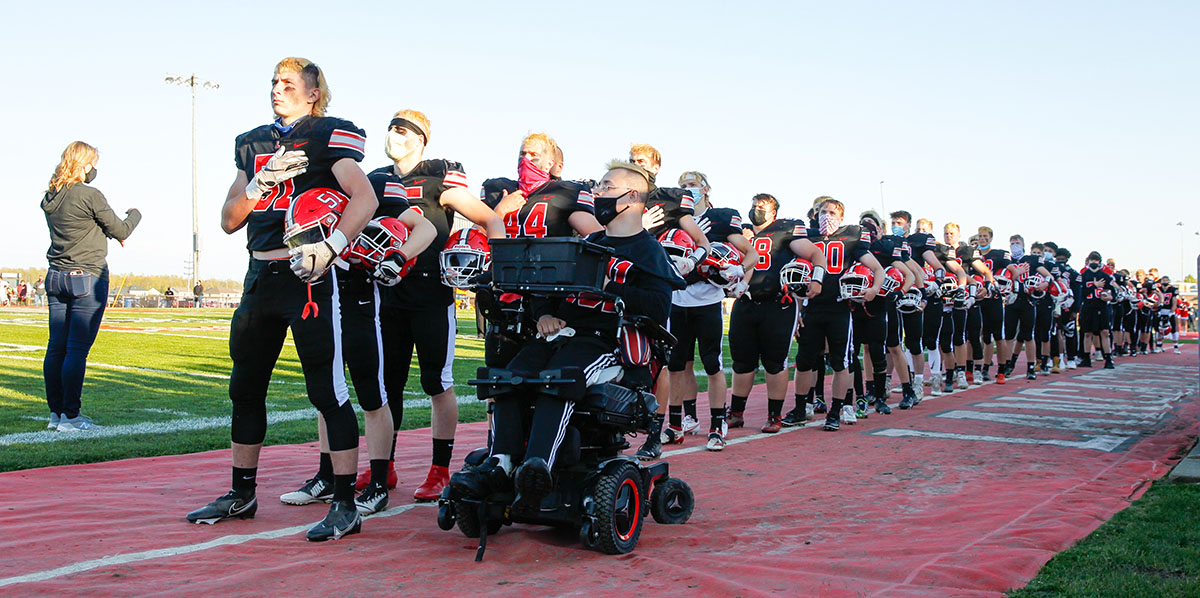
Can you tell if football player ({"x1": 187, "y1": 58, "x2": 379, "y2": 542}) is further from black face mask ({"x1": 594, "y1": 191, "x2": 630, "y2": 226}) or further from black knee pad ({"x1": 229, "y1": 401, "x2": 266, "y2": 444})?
black face mask ({"x1": 594, "y1": 191, "x2": 630, "y2": 226})

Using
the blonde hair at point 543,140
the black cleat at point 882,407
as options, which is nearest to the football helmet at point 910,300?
the black cleat at point 882,407

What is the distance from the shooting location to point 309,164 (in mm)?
4766

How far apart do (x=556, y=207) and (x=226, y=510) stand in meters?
2.34

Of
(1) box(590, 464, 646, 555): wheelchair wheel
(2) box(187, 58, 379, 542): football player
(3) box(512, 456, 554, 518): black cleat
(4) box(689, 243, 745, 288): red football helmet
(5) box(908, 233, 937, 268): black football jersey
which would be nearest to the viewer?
(3) box(512, 456, 554, 518): black cleat

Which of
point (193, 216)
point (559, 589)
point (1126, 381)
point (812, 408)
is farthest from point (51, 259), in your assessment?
point (193, 216)

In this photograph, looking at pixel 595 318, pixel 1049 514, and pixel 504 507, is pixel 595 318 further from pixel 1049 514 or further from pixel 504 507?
pixel 1049 514

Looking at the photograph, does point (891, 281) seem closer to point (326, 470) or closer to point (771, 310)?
point (771, 310)

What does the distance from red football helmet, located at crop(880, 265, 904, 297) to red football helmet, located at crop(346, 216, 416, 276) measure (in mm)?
6912

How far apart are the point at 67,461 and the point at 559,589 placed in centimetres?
437

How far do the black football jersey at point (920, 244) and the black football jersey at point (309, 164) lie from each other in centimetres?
946

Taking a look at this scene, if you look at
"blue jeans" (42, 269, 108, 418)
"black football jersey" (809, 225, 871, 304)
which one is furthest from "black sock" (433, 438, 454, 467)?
"black football jersey" (809, 225, 871, 304)

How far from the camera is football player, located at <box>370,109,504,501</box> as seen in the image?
19.3ft

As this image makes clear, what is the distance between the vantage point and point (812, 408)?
1085 centimetres

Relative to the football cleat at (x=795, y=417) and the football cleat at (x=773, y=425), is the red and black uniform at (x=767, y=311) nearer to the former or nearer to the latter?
the football cleat at (x=773, y=425)
